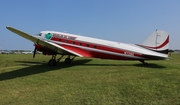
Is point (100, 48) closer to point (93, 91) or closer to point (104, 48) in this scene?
point (104, 48)

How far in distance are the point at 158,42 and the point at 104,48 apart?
5203 millimetres

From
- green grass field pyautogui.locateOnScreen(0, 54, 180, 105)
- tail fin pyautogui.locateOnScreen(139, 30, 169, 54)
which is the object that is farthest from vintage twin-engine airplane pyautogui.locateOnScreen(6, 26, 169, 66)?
green grass field pyautogui.locateOnScreen(0, 54, 180, 105)

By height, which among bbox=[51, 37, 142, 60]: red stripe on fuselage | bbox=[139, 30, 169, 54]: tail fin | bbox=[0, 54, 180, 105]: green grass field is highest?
bbox=[139, 30, 169, 54]: tail fin

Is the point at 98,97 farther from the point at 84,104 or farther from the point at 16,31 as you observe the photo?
the point at 16,31

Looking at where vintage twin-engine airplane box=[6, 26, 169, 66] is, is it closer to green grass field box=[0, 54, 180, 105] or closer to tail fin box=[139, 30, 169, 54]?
tail fin box=[139, 30, 169, 54]

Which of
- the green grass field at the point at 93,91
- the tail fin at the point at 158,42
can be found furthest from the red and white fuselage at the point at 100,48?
the green grass field at the point at 93,91

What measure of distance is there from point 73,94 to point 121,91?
7.71 ft

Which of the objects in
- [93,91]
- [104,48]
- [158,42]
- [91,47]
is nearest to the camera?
[93,91]

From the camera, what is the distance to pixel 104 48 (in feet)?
55.3

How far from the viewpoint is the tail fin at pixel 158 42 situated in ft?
50.7

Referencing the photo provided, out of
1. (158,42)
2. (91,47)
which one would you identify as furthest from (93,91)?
(158,42)

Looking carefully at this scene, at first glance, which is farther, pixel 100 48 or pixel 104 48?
pixel 100 48

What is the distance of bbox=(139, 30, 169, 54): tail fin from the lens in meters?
15.5

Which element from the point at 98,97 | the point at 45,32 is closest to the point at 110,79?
the point at 98,97
